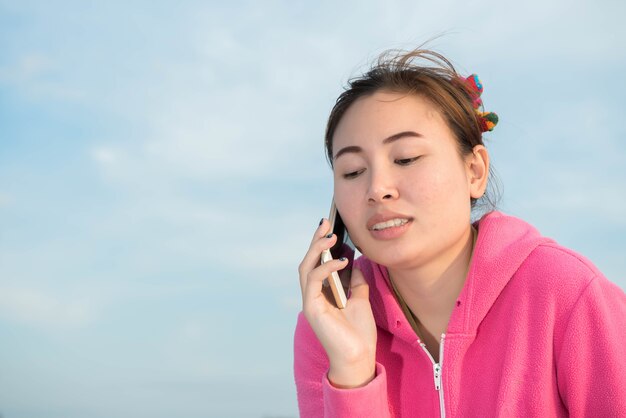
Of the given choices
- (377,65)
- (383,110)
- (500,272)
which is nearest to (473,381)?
(500,272)

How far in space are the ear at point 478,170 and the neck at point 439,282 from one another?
0.66 feet

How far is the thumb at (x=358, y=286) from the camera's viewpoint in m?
4.22

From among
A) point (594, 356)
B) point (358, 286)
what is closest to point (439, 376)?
point (358, 286)

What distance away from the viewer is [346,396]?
3848 mm

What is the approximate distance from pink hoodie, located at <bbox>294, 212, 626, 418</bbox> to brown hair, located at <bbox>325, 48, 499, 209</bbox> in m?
0.48

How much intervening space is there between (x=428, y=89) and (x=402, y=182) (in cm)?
55

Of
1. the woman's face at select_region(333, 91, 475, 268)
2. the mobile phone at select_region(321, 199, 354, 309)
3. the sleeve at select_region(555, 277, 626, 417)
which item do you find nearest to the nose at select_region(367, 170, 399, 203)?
the woman's face at select_region(333, 91, 475, 268)

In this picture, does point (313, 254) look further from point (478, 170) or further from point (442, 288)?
point (478, 170)

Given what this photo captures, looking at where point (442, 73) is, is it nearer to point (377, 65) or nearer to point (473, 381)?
point (377, 65)

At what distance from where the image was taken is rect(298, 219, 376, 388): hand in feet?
12.8

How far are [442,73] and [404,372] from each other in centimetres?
161

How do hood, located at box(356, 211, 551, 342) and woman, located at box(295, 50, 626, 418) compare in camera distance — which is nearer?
woman, located at box(295, 50, 626, 418)

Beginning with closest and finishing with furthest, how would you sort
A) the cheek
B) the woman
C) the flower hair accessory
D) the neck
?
1. the woman
2. the cheek
3. the neck
4. the flower hair accessory

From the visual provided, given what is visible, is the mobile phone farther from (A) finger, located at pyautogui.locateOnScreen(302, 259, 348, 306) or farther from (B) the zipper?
(B) the zipper
